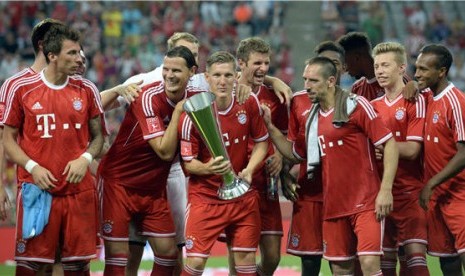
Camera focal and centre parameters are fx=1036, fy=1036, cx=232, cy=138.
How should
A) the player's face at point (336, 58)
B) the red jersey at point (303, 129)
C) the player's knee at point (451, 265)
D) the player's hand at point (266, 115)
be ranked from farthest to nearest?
the player's face at point (336, 58)
the red jersey at point (303, 129)
the player's knee at point (451, 265)
the player's hand at point (266, 115)

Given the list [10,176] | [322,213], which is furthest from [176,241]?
[10,176]

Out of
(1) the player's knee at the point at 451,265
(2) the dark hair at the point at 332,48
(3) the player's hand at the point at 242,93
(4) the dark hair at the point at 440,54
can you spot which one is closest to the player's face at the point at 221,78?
(3) the player's hand at the point at 242,93

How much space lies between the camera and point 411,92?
27.7ft

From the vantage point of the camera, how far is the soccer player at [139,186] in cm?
820

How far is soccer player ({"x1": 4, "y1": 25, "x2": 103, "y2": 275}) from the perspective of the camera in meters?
7.82

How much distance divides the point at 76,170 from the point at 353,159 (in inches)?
83.1

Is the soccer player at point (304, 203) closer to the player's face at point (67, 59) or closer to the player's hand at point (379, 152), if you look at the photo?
the player's hand at point (379, 152)

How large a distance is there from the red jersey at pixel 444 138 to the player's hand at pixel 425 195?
7.8 inches

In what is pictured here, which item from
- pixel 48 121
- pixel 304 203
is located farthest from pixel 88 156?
pixel 304 203

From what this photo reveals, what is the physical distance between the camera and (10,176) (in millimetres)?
15812

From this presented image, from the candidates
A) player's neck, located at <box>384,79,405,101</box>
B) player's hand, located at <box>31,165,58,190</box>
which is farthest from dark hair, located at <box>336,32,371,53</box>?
player's hand, located at <box>31,165,58,190</box>

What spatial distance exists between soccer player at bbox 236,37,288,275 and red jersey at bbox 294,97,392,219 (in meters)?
0.72

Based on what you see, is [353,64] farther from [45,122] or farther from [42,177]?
[42,177]

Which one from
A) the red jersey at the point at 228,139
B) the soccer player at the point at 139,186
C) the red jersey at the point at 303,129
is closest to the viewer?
the red jersey at the point at 228,139
